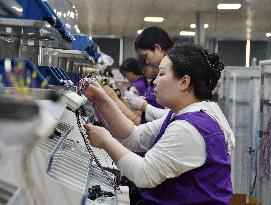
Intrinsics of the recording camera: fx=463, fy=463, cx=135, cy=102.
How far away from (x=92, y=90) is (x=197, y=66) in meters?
0.68

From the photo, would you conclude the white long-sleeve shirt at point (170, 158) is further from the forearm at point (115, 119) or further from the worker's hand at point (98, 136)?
the forearm at point (115, 119)

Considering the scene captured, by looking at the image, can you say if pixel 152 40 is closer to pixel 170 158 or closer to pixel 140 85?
pixel 170 158

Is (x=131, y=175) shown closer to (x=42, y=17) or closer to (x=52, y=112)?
(x=42, y=17)

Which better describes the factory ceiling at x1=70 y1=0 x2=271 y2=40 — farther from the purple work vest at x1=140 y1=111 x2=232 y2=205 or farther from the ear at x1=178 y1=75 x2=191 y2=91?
A: the purple work vest at x1=140 y1=111 x2=232 y2=205

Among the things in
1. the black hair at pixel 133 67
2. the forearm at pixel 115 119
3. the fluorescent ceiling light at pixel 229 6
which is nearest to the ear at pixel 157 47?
the forearm at pixel 115 119

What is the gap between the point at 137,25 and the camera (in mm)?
15102

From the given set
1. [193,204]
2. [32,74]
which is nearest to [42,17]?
[32,74]

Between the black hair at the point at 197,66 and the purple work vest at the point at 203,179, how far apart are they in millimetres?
165

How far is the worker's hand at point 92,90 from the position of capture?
2.48 m

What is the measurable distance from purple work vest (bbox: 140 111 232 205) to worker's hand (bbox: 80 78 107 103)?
0.67 meters

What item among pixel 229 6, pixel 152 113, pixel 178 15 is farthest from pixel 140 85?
pixel 178 15

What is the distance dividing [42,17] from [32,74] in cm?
28

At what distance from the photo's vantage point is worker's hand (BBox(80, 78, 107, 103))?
248cm

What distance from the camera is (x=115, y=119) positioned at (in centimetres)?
259
